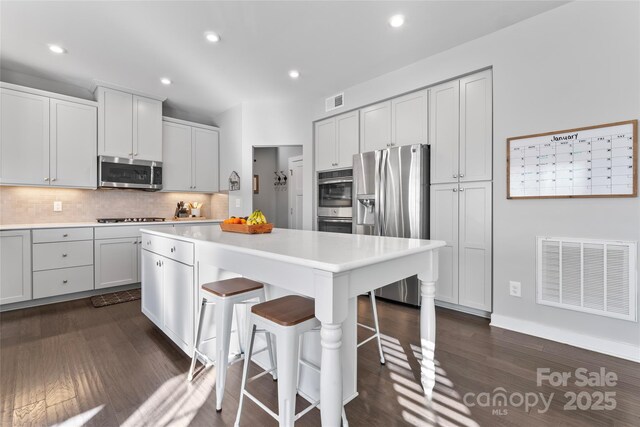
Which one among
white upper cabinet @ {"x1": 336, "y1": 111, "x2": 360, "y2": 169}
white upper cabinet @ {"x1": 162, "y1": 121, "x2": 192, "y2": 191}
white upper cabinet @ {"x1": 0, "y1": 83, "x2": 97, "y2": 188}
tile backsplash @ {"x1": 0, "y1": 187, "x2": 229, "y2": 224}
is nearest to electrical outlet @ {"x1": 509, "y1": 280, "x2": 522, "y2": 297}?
white upper cabinet @ {"x1": 336, "y1": 111, "x2": 360, "y2": 169}

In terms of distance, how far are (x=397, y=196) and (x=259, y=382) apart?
2278 millimetres

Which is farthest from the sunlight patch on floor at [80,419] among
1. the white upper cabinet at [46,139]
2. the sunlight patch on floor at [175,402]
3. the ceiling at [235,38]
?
the white upper cabinet at [46,139]

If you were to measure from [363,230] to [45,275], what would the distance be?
3.64m

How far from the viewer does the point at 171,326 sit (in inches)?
87.3

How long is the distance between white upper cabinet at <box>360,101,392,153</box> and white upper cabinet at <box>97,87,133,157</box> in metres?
3.17

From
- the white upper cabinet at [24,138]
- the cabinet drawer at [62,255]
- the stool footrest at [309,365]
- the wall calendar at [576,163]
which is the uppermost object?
the white upper cabinet at [24,138]

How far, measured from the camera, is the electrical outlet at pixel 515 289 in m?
2.54

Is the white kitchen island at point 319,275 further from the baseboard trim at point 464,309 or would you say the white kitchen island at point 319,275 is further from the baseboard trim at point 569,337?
the baseboard trim at point 464,309

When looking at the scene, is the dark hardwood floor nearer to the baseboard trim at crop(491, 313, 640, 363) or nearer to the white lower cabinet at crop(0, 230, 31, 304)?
the baseboard trim at crop(491, 313, 640, 363)

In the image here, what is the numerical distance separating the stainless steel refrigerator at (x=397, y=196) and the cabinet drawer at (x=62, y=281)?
334 cm

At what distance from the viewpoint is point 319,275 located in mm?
1102

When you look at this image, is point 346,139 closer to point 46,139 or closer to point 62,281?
point 46,139

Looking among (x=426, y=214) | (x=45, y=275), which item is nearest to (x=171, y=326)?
(x=45, y=275)

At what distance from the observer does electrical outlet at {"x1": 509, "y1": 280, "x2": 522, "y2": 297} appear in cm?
254
